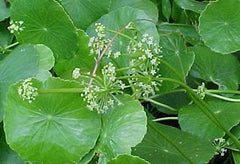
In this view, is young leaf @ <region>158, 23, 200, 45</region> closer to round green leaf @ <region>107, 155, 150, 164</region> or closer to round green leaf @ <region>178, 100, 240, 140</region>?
round green leaf @ <region>178, 100, 240, 140</region>

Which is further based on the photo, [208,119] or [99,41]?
[208,119]

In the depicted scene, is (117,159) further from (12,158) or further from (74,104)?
(12,158)

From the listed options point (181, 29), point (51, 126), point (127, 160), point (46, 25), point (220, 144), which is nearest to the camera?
point (127, 160)

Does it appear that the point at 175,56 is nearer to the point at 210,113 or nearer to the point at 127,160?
the point at 210,113

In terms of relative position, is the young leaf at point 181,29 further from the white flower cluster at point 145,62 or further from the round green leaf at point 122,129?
the round green leaf at point 122,129

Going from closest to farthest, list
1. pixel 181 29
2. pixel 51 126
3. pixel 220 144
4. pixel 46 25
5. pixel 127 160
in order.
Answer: pixel 127 160 → pixel 51 126 → pixel 220 144 → pixel 46 25 → pixel 181 29

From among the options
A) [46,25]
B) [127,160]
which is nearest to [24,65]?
[46,25]

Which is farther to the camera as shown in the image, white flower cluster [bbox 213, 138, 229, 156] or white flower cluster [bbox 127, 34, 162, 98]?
white flower cluster [bbox 213, 138, 229, 156]

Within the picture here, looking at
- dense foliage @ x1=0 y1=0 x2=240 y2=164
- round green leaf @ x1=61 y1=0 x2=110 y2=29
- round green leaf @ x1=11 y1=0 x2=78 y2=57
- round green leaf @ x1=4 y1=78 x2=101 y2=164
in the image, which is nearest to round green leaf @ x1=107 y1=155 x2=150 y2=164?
dense foliage @ x1=0 y1=0 x2=240 y2=164
